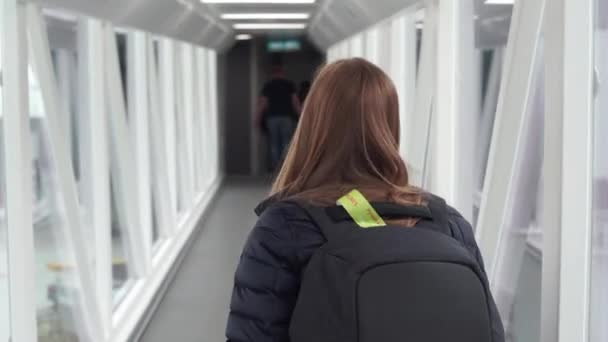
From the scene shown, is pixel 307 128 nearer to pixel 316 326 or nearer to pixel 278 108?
pixel 316 326

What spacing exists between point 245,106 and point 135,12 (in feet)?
41.3

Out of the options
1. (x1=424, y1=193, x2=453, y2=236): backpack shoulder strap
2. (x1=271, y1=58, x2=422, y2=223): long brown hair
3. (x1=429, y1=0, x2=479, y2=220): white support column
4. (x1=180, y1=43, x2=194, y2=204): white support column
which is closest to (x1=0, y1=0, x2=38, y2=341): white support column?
(x1=271, y1=58, x2=422, y2=223): long brown hair

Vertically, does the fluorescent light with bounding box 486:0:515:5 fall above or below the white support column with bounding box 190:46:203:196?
above

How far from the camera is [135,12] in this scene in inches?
257

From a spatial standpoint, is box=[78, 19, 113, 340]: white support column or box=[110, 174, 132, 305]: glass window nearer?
box=[78, 19, 113, 340]: white support column

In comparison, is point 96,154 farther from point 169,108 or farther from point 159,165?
point 169,108

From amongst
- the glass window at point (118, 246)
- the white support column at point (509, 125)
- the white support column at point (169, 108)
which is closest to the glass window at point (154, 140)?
the white support column at point (169, 108)

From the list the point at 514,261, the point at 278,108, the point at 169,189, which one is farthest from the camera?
the point at 278,108

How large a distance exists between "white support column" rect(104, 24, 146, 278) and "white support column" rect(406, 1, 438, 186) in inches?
83.2

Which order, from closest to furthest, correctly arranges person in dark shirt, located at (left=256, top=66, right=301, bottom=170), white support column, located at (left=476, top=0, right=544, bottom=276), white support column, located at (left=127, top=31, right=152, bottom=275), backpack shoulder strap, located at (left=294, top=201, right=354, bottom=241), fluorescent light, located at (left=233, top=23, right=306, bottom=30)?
backpack shoulder strap, located at (left=294, top=201, right=354, bottom=241) < white support column, located at (left=476, top=0, right=544, bottom=276) < white support column, located at (left=127, top=31, right=152, bottom=275) < fluorescent light, located at (left=233, top=23, right=306, bottom=30) < person in dark shirt, located at (left=256, top=66, right=301, bottom=170)

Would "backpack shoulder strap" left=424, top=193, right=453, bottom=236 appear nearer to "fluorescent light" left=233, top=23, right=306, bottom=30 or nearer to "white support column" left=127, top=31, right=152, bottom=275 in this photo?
Answer: "white support column" left=127, top=31, right=152, bottom=275

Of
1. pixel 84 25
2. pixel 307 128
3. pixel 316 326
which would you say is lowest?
pixel 316 326

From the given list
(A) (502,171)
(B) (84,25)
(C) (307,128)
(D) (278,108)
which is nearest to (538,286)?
(A) (502,171)

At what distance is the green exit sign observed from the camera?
19141 millimetres
